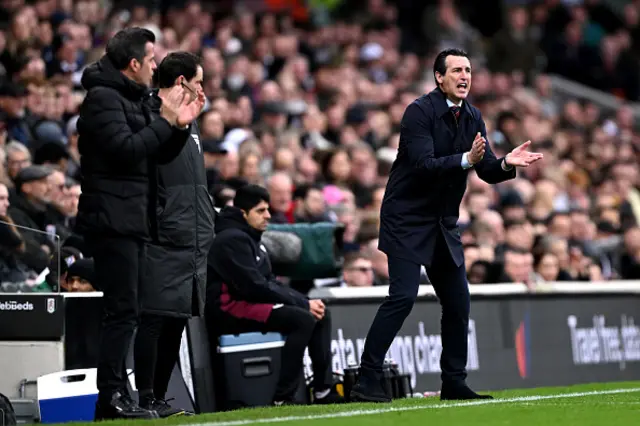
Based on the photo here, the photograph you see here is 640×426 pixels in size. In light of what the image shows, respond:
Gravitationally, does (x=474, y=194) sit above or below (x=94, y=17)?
below

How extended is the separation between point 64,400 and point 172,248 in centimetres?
134

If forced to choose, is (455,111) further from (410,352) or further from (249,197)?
(410,352)

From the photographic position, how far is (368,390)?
980 centimetres

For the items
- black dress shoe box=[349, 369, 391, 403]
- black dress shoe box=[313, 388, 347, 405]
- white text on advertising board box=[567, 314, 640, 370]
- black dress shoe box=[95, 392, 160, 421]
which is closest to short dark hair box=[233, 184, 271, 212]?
black dress shoe box=[313, 388, 347, 405]

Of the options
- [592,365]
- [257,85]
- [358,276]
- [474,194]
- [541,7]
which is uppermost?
[541,7]

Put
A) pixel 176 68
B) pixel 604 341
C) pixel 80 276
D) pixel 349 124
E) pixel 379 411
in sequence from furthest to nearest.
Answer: pixel 349 124, pixel 604 341, pixel 80 276, pixel 176 68, pixel 379 411

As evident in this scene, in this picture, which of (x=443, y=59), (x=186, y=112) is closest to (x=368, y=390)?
(x=443, y=59)

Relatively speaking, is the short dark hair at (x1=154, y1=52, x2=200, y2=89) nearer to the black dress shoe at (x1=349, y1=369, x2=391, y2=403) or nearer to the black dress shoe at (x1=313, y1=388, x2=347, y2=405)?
the black dress shoe at (x1=349, y1=369, x2=391, y2=403)

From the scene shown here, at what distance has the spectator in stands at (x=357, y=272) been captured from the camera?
1349 cm

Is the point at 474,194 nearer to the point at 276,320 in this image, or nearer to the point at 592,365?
the point at 592,365

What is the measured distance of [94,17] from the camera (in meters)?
17.2

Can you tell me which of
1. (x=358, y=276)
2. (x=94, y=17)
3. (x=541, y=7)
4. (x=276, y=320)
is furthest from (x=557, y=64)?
(x=276, y=320)

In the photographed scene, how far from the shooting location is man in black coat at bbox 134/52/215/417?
8930mm

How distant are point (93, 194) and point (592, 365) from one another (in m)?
7.98
